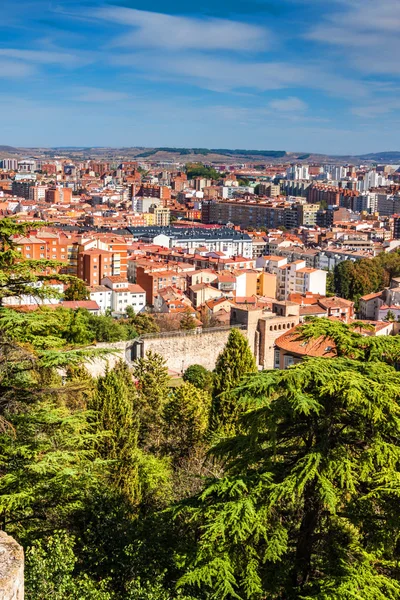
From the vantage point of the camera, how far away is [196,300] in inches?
1247

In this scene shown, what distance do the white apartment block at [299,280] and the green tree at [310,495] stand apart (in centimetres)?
3099

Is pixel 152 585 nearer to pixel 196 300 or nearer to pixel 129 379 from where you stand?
pixel 129 379

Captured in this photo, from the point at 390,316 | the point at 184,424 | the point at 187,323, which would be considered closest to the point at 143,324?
the point at 187,323

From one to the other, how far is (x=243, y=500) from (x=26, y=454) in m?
1.58

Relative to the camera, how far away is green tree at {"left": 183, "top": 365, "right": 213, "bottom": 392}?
742 inches

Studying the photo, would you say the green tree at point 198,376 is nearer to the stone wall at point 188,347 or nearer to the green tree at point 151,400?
the stone wall at point 188,347

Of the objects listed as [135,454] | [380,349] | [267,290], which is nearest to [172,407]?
[135,454]

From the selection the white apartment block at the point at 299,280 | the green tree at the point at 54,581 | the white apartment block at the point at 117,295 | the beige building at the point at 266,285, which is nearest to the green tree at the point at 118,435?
the green tree at the point at 54,581

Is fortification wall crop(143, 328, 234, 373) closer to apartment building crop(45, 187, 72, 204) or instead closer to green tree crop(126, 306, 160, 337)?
green tree crop(126, 306, 160, 337)

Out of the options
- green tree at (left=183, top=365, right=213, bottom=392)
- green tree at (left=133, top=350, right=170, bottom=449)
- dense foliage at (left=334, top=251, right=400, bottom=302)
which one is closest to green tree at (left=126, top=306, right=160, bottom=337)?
green tree at (left=183, top=365, right=213, bottom=392)

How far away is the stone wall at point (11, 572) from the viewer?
2.49 meters

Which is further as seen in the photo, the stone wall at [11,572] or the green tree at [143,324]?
the green tree at [143,324]

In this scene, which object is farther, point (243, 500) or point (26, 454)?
point (26, 454)

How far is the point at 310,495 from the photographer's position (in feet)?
17.2
